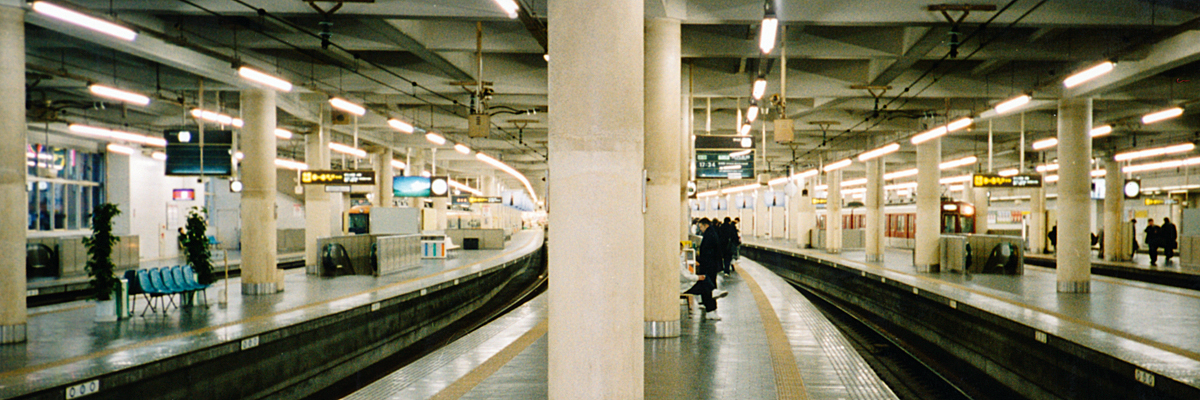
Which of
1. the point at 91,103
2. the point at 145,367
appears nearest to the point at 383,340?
the point at 145,367

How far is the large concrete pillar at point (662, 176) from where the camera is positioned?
8.66 metres

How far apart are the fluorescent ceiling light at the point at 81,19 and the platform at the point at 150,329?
3.46m

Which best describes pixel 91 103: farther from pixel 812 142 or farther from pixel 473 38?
pixel 812 142

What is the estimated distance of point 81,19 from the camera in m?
6.82

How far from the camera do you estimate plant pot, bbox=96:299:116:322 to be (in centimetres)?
985

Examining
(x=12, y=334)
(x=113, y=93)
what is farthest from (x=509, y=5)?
(x=12, y=334)

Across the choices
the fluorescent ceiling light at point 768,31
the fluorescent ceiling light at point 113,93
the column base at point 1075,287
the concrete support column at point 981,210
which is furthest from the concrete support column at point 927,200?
the fluorescent ceiling light at point 113,93

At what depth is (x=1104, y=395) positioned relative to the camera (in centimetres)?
716

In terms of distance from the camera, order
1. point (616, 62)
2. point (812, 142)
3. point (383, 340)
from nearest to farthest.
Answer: point (616, 62) → point (383, 340) → point (812, 142)

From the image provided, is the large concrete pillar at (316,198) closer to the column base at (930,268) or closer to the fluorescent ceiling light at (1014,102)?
the fluorescent ceiling light at (1014,102)

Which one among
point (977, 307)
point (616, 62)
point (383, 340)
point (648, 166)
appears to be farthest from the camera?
point (383, 340)

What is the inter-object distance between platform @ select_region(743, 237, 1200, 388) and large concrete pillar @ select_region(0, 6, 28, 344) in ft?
42.9

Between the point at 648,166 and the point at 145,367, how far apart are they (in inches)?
233

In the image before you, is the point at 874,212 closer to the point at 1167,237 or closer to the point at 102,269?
the point at 1167,237
